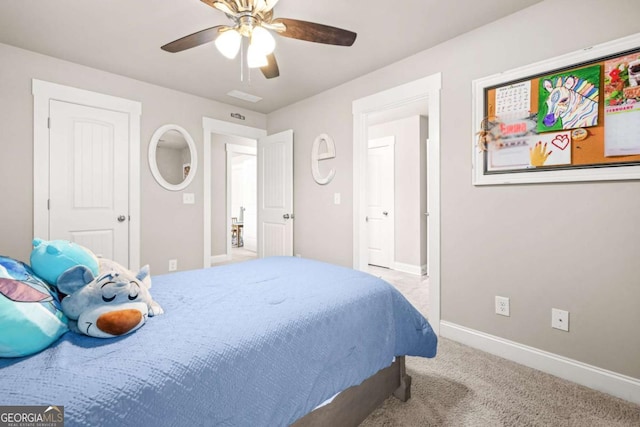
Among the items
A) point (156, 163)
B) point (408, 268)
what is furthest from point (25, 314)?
point (408, 268)

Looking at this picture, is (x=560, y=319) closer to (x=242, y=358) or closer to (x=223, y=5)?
(x=242, y=358)

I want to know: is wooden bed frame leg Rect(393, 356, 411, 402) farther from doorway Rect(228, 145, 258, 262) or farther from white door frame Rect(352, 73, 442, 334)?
doorway Rect(228, 145, 258, 262)

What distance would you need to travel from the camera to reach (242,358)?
0.96 m

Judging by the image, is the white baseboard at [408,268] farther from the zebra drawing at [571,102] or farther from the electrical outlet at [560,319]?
the zebra drawing at [571,102]

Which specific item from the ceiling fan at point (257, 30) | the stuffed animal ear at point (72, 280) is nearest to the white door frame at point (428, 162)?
the ceiling fan at point (257, 30)

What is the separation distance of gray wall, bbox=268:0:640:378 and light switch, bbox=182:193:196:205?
2.61 metres

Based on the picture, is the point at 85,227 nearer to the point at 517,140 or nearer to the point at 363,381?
the point at 363,381

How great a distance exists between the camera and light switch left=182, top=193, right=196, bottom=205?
142 inches

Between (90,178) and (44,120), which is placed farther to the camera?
(90,178)

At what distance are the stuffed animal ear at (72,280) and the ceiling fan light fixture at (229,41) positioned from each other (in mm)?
1426

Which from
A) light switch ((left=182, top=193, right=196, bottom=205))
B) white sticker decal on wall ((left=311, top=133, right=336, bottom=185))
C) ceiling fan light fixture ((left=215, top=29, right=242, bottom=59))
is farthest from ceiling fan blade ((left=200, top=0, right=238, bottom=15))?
light switch ((left=182, top=193, right=196, bottom=205))

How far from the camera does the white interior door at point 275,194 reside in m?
3.93

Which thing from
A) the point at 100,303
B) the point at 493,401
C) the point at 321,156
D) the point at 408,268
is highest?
the point at 321,156

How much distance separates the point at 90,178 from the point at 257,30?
2.46m
